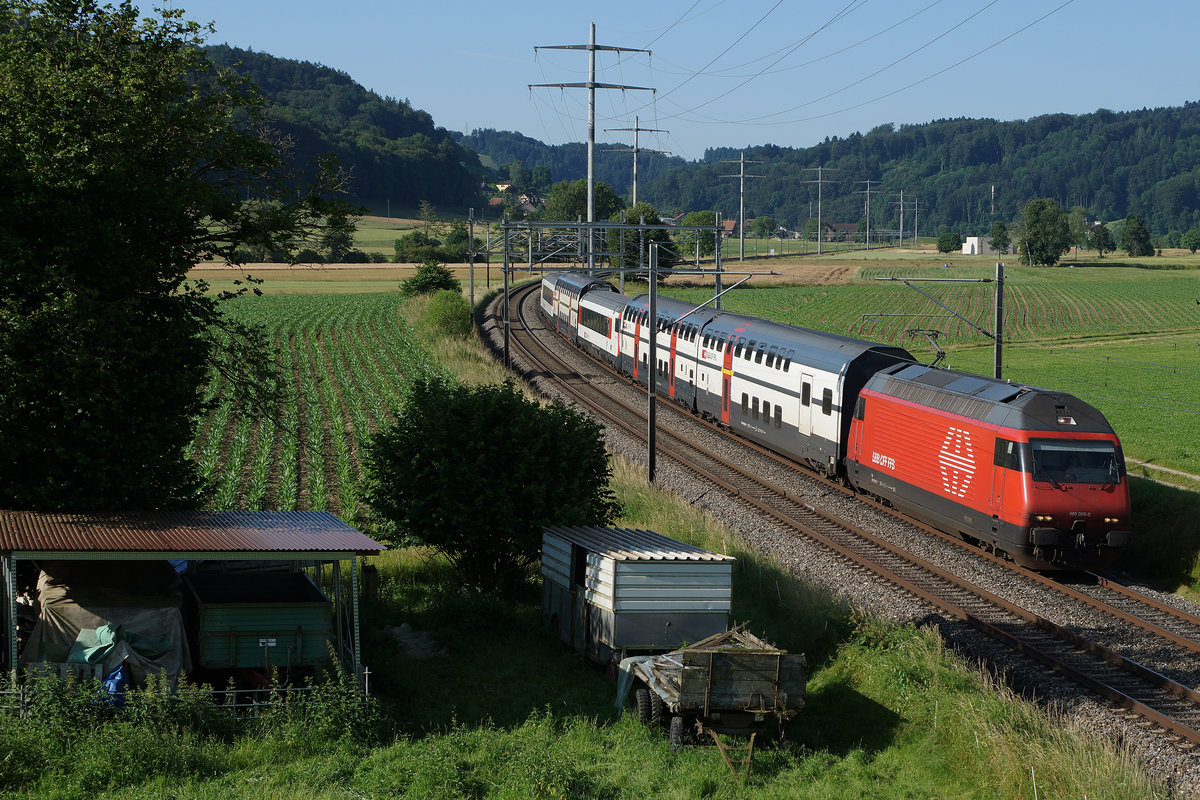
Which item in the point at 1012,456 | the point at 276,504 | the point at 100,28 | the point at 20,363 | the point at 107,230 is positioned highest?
the point at 100,28

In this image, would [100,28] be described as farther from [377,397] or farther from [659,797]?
[377,397]

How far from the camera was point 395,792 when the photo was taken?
1180 centimetres

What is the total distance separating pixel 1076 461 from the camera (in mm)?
20781

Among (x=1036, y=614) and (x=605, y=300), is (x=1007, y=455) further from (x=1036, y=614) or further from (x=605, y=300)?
(x=605, y=300)

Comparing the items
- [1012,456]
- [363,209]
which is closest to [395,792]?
[363,209]

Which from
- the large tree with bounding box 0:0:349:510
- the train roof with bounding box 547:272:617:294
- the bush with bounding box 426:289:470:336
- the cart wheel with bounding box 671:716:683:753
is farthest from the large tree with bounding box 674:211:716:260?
the cart wheel with bounding box 671:716:683:753

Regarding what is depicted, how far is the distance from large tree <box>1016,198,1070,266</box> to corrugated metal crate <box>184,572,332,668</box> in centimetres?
14246

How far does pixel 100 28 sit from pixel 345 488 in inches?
529

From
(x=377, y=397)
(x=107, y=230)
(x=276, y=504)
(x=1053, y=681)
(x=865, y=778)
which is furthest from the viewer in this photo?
(x=377, y=397)

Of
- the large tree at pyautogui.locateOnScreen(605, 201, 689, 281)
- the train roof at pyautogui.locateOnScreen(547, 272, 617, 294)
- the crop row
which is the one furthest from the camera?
the large tree at pyautogui.locateOnScreen(605, 201, 689, 281)

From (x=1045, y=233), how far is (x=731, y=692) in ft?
467

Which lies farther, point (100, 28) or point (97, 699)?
point (100, 28)

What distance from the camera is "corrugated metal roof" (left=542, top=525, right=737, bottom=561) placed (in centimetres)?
1605

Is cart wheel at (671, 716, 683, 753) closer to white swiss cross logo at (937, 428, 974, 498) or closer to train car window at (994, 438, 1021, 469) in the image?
train car window at (994, 438, 1021, 469)
